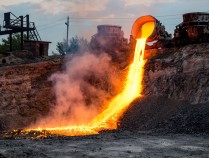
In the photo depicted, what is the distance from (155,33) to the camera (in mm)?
24266

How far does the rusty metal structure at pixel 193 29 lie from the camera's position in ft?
75.3

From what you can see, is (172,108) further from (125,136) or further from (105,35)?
(105,35)

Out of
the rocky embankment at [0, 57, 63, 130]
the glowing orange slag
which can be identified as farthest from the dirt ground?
the rocky embankment at [0, 57, 63, 130]

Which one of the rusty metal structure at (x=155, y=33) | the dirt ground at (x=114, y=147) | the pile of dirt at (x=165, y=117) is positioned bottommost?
the dirt ground at (x=114, y=147)

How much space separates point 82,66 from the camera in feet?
81.5

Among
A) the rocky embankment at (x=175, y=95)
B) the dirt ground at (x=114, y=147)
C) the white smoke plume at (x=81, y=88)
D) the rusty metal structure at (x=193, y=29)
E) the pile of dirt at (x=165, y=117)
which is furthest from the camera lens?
the white smoke plume at (x=81, y=88)

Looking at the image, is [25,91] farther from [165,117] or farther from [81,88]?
[165,117]

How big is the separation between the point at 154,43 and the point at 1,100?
1030 cm

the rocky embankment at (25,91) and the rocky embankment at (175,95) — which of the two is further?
the rocky embankment at (25,91)

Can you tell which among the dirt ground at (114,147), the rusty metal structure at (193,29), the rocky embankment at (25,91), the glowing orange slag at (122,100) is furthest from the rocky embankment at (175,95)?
the rocky embankment at (25,91)

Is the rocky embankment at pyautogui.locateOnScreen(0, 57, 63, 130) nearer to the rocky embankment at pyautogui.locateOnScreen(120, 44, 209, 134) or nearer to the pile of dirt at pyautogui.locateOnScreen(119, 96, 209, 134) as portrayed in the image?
the rocky embankment at pyautogui.locateOnScreen(120, 44, 209, 134)

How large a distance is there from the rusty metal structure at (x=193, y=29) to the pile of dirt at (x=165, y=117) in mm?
4756

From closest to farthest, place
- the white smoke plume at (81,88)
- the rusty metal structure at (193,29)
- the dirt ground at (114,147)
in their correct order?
the dirt ground at (114,147)
the rusty metal structure at (193,29)
the white smoke plume at (81,88)

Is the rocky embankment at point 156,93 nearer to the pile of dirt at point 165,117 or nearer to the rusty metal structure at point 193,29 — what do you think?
the pile of dirt at point 165,117
